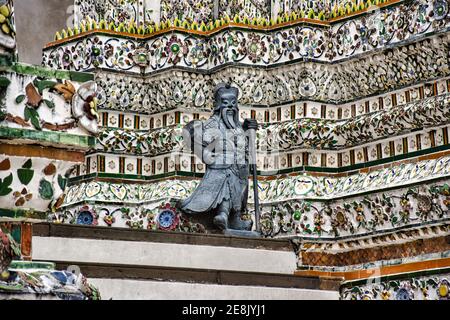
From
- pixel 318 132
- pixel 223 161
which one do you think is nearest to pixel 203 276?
pixel 223 161

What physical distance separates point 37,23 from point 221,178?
481cm

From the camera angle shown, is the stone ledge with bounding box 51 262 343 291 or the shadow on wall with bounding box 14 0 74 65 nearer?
the stone ledge with bounding box 51 262 343 291

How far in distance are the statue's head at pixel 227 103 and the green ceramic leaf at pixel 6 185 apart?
7884 mm

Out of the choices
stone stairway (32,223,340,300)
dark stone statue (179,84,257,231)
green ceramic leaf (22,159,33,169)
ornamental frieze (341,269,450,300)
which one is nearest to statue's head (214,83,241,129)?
dark stone statue (179,84,257,231)

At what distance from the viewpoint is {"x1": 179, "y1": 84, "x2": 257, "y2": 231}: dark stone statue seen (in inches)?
460

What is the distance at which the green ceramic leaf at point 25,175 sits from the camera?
403 centimetres

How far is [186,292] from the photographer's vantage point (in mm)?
8742

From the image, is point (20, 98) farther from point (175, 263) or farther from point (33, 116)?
point (175, 263)

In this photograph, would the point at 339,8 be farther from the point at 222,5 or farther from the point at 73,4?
the point at 73,4

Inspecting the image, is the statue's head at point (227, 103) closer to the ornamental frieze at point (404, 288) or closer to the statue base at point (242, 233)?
Answer: the statue base at point (242, 233)

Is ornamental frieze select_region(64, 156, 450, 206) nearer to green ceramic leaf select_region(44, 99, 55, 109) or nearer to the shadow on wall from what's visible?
the shadow on wall

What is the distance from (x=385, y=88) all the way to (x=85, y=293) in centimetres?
927

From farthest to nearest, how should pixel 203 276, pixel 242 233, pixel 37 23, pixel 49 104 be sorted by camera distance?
pixel 37 23 < pixel 242 233 < pixel 203 276 < pixel 49 104

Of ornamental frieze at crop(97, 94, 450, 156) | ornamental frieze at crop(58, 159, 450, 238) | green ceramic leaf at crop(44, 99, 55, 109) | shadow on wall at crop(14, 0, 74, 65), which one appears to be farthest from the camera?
shadow on wall at crop(14, 0, 74, 65)
